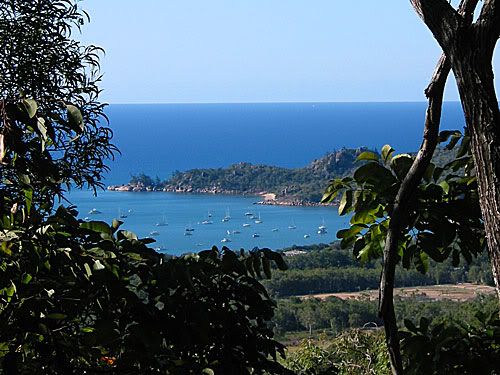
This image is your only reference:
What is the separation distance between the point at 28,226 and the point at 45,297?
11 centimetres

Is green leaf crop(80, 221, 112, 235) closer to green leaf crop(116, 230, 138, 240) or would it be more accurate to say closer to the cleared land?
green leaf crop(116, 230, 138, 240)

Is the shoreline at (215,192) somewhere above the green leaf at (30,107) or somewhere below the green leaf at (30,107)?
below

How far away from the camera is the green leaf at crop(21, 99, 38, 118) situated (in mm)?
1127

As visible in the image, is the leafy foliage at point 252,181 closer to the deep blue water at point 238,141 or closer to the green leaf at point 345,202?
the deep blue water at point 238,141

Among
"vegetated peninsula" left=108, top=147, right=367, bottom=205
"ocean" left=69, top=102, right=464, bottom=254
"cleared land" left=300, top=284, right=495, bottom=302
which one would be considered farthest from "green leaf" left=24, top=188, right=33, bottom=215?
"vegetated peninsula" left=108, top=147, right=367, bottom=205

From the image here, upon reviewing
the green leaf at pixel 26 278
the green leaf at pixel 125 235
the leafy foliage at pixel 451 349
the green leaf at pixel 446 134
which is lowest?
the leafy foliage at pixel 451 349

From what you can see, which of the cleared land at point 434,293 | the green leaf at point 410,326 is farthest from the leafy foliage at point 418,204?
the cleared land at point 434,293

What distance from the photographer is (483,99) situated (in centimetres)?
111

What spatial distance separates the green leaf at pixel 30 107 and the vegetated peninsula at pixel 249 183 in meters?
36.9

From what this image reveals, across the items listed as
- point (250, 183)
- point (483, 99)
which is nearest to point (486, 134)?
point (483, 99)

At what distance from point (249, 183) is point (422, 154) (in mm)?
43408

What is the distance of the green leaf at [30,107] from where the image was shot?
1.13 m

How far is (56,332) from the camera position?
1.41 metres

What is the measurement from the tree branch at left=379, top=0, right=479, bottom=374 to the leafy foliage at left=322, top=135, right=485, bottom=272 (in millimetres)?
190
